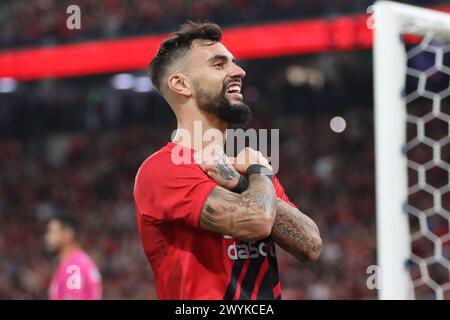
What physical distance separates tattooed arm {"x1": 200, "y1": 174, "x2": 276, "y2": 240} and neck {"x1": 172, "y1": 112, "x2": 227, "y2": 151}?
28 centimetres

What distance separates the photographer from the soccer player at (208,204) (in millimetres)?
2902

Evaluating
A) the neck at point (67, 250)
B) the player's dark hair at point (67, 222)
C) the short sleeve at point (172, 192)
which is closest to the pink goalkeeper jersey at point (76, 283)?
the neck at point (67, 250)

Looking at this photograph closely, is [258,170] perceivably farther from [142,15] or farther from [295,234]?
[142,15]

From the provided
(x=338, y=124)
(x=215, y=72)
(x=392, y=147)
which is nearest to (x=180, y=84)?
(x=215, y=72)

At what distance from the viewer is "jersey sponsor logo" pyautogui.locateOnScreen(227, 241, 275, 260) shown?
3.00 meters

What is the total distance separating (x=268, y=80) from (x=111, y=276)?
5704 millimetres

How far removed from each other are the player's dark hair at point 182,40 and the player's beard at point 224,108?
8.4 inches

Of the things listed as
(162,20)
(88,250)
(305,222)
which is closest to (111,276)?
(88,250)

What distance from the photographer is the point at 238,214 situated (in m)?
2.88

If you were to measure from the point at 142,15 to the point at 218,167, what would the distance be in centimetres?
1204

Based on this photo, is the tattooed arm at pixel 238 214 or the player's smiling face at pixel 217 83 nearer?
the tattooed arm at pixel 238 214

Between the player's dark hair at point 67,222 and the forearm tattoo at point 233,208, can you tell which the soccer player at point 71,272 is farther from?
the forearm tattoo at point 233,208

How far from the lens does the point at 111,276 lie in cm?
1329

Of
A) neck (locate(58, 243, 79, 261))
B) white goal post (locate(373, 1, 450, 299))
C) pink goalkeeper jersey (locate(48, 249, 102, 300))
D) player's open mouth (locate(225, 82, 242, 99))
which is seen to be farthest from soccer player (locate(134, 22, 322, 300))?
neck (locate(58, 243, 79, 261))
